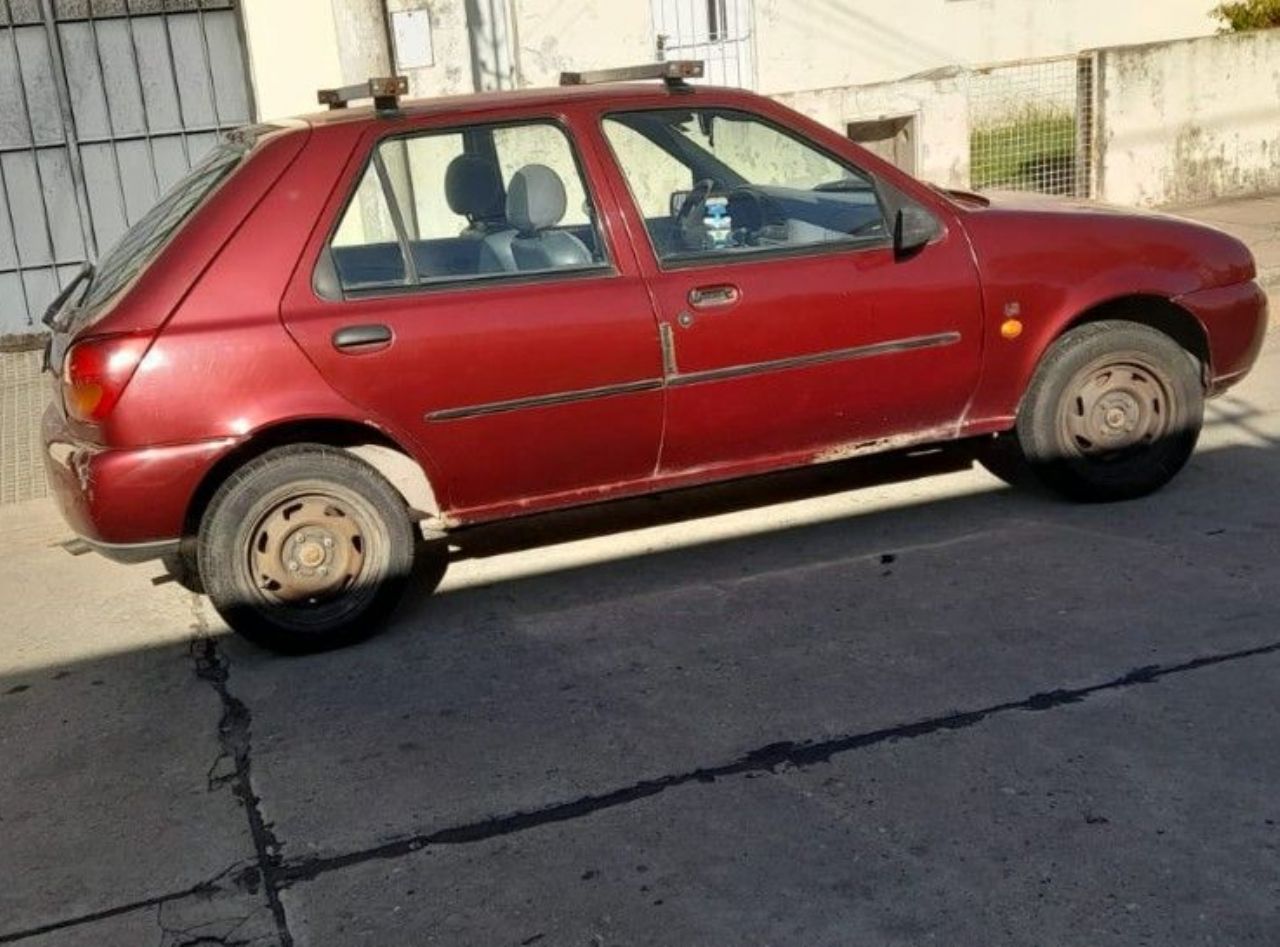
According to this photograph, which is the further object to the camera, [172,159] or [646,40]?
[646,40]

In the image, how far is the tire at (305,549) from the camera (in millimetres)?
5039

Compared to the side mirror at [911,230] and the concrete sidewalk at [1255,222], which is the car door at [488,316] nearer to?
the side mirror at [911,230]

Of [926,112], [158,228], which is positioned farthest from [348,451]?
[926,112]

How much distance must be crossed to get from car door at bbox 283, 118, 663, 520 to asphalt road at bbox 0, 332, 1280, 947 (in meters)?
0.59

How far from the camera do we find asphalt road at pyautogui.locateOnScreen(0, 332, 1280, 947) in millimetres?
3576

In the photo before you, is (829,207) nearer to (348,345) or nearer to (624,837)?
(348,345)

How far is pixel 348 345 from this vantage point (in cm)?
505

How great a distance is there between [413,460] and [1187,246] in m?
3.00

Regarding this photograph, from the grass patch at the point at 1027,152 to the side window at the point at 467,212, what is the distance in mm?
7251

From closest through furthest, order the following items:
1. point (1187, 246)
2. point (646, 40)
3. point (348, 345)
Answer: point (348, 345)
point (1187, 246)
point (646, 40)

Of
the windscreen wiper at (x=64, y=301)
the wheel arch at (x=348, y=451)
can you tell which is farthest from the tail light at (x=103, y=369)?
the windscreen wiper at (x=64, y=301)

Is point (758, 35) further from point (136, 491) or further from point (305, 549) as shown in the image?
point (136, 491)

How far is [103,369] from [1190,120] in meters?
9.96

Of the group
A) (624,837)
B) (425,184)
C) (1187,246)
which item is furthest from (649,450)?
(1187,246)
